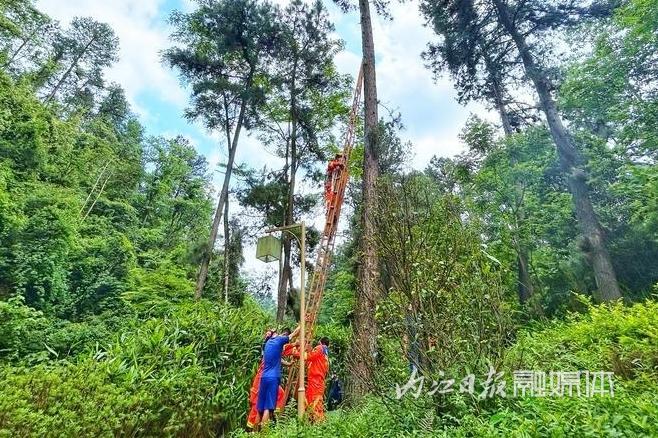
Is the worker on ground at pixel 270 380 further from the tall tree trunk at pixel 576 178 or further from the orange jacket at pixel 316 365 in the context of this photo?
the tall tree trunk at pixel 576 178

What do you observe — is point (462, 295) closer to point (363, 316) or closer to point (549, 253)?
point (363, 316)

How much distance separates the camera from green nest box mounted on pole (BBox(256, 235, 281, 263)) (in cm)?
538

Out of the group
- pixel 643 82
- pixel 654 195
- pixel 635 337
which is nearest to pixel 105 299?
pixel 635 337

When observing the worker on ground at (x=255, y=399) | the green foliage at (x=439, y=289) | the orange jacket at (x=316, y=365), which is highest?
the green foliage at (x=439, y=289)

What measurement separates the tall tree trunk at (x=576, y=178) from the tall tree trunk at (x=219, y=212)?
8750 millimetres

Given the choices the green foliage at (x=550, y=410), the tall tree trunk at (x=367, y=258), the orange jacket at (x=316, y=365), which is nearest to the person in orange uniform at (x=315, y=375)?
the orange jacket at (x=316, y=365)

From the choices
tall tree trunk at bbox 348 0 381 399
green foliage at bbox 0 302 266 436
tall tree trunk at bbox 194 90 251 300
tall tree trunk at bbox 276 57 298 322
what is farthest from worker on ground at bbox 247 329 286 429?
tall tree trunk at bbox 276 57 298 322

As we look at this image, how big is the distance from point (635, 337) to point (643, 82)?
7.27 m

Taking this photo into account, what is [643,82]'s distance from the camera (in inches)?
339

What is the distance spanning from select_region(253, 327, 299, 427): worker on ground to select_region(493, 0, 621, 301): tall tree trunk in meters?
7.04

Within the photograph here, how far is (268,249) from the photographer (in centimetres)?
539

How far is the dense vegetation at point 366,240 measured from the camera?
9.98ft

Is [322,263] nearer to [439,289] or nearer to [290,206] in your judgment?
[439,289]

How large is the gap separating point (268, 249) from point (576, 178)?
7745mm
